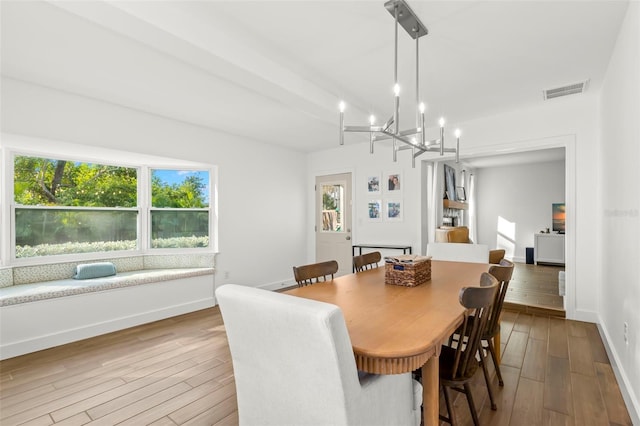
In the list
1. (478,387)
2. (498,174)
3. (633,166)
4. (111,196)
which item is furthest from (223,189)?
(498,174)

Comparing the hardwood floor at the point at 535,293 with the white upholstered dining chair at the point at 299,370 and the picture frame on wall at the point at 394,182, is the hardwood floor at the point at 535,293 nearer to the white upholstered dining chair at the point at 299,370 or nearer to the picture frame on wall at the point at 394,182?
the picture frame on wall at the point at 394,182

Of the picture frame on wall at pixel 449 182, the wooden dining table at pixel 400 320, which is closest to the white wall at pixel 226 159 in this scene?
the picture frame on wall at pixel 449 182

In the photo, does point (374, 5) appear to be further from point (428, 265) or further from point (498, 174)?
point (498, 174)

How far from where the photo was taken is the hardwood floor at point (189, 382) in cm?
195

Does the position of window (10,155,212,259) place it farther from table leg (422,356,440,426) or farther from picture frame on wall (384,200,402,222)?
table leg (422,356,440,426)

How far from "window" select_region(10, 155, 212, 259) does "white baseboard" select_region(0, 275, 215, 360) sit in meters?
0.77

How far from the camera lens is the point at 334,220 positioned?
575 centimetres

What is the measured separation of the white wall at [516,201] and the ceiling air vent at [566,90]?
4.92 metres

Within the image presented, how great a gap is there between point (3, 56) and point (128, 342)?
8.69 feet

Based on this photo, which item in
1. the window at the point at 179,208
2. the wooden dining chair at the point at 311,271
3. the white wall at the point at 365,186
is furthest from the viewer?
the white wall at the point at 365,186

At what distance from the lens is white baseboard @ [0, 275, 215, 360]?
288cm

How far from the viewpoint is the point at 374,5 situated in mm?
1956

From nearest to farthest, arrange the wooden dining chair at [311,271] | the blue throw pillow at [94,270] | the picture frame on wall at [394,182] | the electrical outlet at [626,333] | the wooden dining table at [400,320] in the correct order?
the wooden dining table at [400,320] → the electrical outlet at [626,333] → the wooden dining chair at [311,271] → the blue throw pillow at [94,270] → the picture frame on wall at [394,182]

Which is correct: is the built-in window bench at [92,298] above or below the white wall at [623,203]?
below
